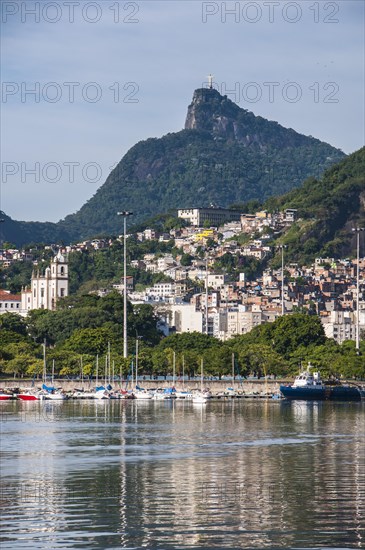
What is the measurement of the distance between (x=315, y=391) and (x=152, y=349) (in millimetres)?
33830

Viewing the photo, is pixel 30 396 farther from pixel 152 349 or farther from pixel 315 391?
pixel 152 349

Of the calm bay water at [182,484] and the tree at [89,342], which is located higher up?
the tree at [89,342]

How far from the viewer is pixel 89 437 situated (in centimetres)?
6216

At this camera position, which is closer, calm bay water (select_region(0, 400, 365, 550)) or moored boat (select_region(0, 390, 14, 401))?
calm bay water (select_region(0, 400, 365, 550))

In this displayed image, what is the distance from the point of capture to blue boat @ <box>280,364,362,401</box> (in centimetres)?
11456

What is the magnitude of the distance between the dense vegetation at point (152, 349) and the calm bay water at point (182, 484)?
56969 mm

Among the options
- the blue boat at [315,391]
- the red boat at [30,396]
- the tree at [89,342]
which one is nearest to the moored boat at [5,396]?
the red boat at [30,396]

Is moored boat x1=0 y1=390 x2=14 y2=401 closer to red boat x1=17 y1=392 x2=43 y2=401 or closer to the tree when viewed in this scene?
red boat x1=17 y1=392 x2=43 y2=401

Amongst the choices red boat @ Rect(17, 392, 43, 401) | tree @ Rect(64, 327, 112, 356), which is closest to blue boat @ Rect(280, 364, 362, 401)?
red boat @ Rect(17, 392, 43, 401)

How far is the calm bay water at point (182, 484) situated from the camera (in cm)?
3092

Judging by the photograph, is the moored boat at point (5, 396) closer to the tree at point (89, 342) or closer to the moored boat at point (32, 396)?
the moored boat at point (32, 396)

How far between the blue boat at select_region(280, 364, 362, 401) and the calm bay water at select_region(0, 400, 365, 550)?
127 ft

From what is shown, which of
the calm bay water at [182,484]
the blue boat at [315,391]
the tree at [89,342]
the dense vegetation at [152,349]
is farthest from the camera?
the tree at [89,342]

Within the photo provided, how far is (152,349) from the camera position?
14562 centimetres
